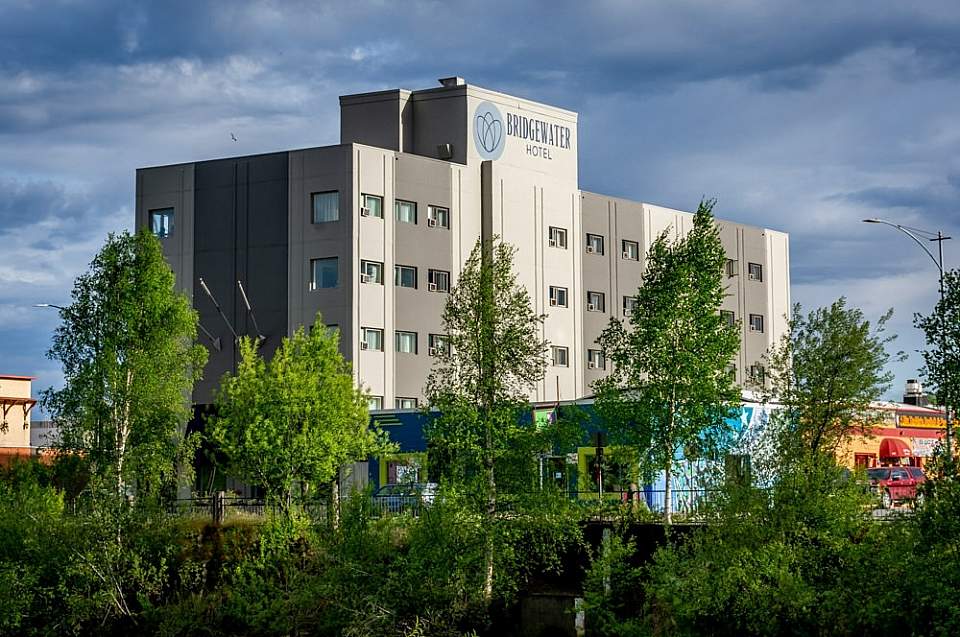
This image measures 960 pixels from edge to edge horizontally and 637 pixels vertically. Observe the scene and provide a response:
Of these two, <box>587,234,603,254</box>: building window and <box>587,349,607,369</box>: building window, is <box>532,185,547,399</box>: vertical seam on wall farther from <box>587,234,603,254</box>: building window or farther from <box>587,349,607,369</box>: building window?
<box>587,234,603,254</box>: building window

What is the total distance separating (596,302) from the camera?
88.1m

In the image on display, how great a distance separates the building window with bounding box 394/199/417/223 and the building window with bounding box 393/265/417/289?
8.29 feet

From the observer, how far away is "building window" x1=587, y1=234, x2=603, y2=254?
8775cm

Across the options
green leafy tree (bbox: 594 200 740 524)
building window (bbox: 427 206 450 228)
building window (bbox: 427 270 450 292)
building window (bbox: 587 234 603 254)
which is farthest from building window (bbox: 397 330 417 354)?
green leafy tree (bbox: 594 200 740 524)

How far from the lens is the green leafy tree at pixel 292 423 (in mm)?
56125

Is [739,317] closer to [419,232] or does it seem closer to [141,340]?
[419,232]

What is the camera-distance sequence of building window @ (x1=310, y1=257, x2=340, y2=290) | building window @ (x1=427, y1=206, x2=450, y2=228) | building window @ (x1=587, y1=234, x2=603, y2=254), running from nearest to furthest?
building window @ (x1=310, y1=257, x2=340, y2=290), building window @ (x1=427, y1=206, x2=450, y2=228), building window @ (x1=587, y1=234, x2=603, y2=254)

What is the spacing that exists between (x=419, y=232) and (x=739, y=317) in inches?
1062

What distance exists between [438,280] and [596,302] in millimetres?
13358

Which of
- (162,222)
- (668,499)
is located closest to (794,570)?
(668,499)

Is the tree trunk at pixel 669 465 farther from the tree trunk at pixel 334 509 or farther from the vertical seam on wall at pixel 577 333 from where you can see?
the vertical seam on wall at pixel 577 333

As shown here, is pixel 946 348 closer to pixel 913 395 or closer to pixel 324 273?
pixel 324 273

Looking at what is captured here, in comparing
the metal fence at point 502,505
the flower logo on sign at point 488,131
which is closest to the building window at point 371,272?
the flower logo on sign at point 488,131

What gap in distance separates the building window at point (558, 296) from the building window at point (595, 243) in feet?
12.4
